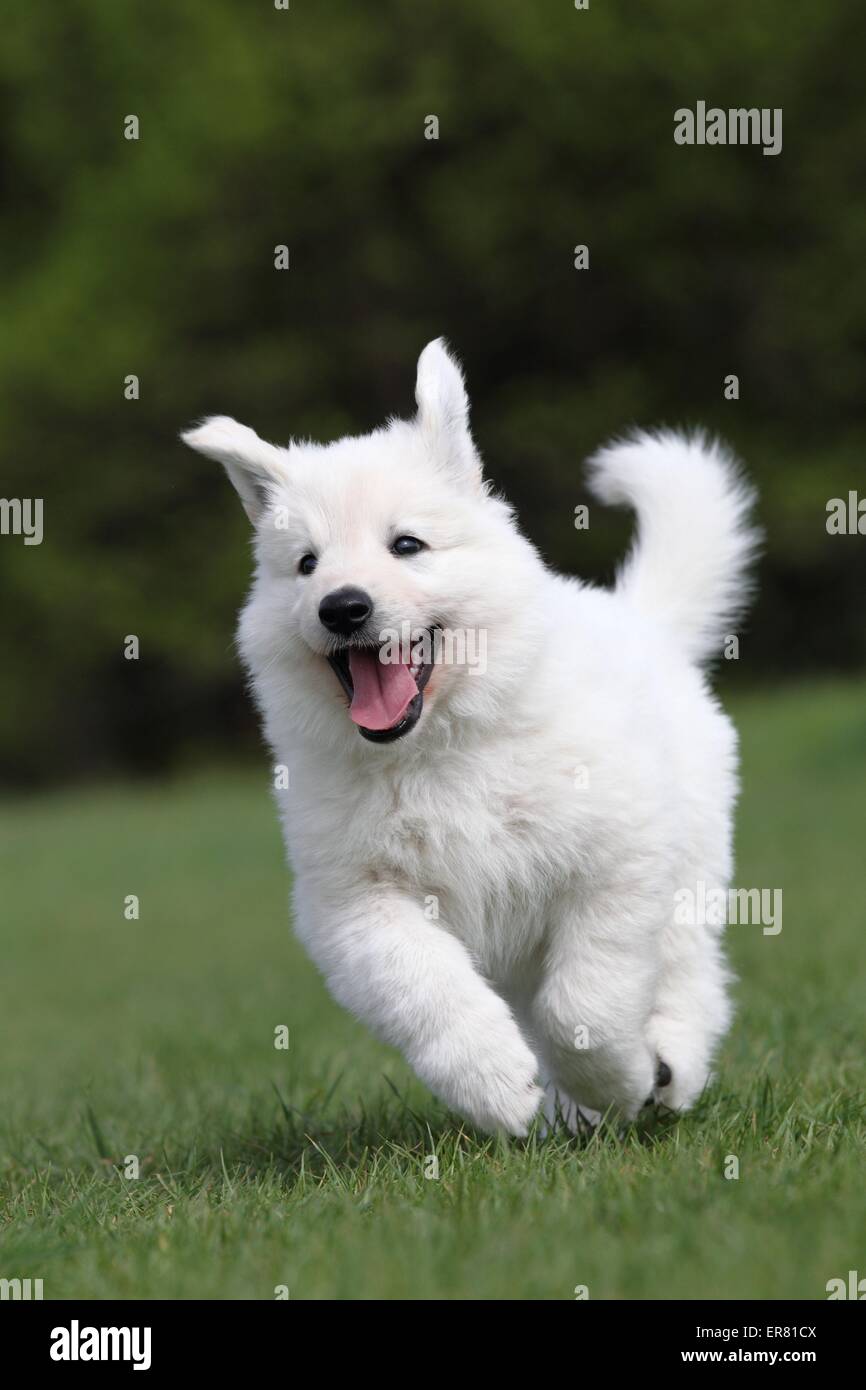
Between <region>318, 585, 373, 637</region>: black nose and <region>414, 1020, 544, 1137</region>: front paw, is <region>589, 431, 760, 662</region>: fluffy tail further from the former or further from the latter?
<region>414, 1020, 544, 1137</region>: front paw

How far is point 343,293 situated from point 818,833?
12810mm

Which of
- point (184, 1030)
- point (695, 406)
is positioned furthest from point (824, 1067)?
point (695, 406)

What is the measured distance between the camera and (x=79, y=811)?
18.7 m

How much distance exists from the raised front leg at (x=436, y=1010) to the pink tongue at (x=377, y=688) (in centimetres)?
40

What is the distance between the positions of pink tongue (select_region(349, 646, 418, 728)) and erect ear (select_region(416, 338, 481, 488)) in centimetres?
51

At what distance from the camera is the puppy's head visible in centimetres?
356

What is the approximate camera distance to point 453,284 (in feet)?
72.2

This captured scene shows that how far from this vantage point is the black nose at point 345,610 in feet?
11.4

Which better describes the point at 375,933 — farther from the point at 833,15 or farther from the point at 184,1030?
the point at 833,15

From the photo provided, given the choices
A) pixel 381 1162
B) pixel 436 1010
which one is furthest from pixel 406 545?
pixel 381 1162

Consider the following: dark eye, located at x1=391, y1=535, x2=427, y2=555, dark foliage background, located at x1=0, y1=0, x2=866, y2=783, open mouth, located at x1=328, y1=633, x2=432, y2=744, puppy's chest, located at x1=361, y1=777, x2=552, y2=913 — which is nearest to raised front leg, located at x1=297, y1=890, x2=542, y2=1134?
puppy's chest, located at x1=361, y1=777, x2=552, y2=913

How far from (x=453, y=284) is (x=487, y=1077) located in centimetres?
1962

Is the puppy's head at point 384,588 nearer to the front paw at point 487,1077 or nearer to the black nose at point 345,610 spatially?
the black nose at point 345,610

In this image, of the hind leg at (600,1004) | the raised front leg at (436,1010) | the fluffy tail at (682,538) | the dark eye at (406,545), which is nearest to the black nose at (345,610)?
the dark eye at (406,545)
